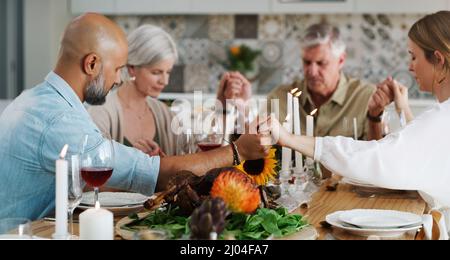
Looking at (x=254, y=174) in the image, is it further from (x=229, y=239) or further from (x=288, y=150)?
(x=229, y=239)

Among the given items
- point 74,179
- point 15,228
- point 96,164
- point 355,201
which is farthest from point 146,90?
point 15,228

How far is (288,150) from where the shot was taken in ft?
8.92

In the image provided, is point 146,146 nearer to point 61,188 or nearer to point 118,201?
point 118,201

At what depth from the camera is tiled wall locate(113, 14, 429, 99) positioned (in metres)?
6.54

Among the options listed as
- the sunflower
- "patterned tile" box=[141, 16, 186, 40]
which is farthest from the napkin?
"patterned tile" box=[141, 16, 186, 40]

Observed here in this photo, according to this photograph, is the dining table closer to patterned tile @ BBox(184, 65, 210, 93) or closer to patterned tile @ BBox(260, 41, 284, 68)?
patterned tile @ BBox(260, 41, 284, 68)

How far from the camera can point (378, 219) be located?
2.13 m

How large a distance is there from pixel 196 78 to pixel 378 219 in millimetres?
4796

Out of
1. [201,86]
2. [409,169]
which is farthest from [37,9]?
[409,169]

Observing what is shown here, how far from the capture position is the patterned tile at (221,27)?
6.75m

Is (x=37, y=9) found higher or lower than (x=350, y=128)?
higher

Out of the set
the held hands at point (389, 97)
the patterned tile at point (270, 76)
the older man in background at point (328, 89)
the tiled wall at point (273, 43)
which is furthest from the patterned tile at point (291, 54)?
the held hands at point (389, 97)

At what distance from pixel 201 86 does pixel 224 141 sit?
368 centimetres
